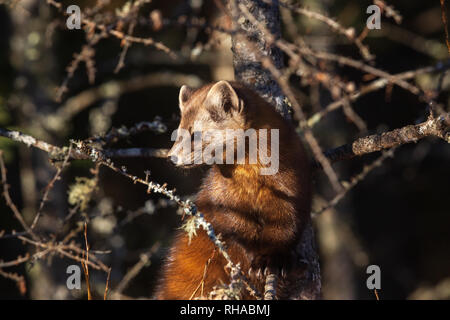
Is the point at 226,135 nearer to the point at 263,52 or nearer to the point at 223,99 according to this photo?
the point at 223,99

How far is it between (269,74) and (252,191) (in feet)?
2.93

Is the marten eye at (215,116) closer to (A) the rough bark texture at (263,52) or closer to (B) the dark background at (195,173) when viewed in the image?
(A) the rough bark texture at (263,52)

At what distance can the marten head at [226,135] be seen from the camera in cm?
368

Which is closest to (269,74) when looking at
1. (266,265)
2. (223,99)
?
(223,99)

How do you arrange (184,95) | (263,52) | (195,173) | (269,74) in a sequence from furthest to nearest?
(195,173) < (184,95) < (269,74) < (263,52)

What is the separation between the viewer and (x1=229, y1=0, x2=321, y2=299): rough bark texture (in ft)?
12.9

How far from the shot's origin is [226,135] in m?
3.71

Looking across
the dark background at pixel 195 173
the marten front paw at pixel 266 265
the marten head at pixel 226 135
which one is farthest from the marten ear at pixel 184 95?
the dark background at pixel 195 173

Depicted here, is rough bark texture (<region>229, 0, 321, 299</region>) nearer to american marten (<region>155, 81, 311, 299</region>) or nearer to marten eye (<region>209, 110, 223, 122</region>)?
american marten (<region>155, 81, 311, 299</region>)

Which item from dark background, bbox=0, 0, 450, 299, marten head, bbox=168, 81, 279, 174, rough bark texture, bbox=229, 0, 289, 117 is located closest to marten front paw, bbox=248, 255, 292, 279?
marten head, bbox=168, 81, 279, 174

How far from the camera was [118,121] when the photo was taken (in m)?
12.2

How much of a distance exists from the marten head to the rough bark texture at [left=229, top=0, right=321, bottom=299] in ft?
1.16

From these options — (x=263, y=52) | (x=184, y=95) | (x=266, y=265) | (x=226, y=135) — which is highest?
(x=263, y=52)
